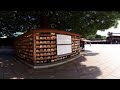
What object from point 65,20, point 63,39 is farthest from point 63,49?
point 65,20

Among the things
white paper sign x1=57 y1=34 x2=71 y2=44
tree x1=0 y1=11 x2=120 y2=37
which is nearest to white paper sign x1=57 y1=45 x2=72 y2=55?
white paper sign x1=57 y1=34 x2=71 y2=44

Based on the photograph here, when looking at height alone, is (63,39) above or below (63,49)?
above

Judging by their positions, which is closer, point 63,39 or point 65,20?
point 63,39

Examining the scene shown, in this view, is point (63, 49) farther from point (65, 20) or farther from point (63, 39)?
point (65, 20)

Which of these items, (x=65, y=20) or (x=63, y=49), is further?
(x=65, y=20)

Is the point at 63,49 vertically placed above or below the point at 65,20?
below

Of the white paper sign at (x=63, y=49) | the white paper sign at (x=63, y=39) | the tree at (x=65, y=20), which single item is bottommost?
the white paper sign at (x=63, y=49)

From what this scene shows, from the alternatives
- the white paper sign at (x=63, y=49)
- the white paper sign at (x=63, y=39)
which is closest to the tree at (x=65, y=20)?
the white paper sign at (x=63, y=39)

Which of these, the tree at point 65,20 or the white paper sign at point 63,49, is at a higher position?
the tree at point 65,20

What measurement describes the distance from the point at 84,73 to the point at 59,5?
11.1ft

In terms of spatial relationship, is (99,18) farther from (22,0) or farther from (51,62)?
(22,0)

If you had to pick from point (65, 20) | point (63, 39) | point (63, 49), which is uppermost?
point (65, 20)

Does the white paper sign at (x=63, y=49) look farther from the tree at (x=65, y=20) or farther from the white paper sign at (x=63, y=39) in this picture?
the tree at (x=65, y=20)

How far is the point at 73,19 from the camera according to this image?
13.3 metres
